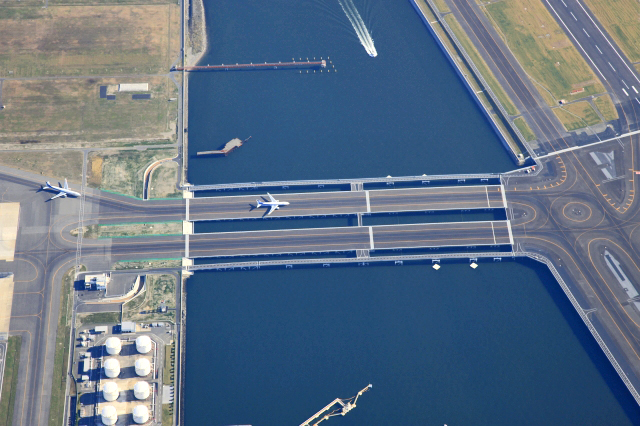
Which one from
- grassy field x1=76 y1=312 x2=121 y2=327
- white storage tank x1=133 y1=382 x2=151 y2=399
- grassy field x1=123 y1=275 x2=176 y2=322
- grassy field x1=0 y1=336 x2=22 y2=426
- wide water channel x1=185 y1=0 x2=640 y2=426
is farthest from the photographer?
grassy field x1=123 y1=275 x2=176 y2=322

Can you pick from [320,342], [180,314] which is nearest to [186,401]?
[180,314]

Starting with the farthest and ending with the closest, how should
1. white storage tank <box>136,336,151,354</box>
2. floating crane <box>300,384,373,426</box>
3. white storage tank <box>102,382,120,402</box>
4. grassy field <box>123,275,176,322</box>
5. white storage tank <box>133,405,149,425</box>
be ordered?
grassy field <box>123,275,176,322</box>, floating crane <box>300,384,373,426</box>, white storage tank <box>136,336,151,354</box>, white storage tank <box>102,382,120,402</box>, white storage tank <box>133,405,149,425</box>

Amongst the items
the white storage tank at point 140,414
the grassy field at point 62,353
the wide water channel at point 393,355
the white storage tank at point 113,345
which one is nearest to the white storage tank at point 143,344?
the white storage tank at point 113,345

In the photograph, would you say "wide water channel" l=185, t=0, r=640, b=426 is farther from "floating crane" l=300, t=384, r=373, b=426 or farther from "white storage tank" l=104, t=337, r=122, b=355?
"white storage tank" l=104, t=337, r=122, b=355

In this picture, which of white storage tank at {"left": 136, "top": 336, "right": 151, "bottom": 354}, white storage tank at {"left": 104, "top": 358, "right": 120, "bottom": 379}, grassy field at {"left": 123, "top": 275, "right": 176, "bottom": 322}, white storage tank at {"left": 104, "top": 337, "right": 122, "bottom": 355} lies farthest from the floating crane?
white storage tank at {"left": 104, "top": 337, "right": 122, "bottom": 355}

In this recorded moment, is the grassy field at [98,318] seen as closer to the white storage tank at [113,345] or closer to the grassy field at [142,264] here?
the white storage tank at [113,345]
